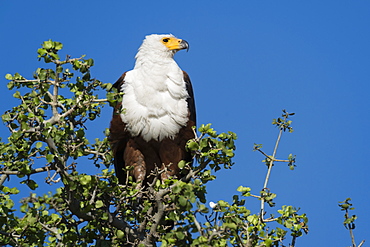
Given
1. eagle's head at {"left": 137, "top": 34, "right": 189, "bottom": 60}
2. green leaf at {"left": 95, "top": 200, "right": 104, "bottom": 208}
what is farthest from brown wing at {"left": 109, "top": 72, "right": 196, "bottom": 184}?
green leaf at {"left": 95, "top": 200, "right": 104, "bottom": 208}

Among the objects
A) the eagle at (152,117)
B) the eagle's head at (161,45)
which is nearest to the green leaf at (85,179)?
the eagle at (152,117)

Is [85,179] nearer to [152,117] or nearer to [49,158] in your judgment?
[49,158]

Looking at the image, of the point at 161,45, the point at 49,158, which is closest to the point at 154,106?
the point at 161,45

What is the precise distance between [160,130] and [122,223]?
6.47 feet

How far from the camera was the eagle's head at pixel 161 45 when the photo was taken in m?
7.66

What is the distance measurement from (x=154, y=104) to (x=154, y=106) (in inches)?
0.8

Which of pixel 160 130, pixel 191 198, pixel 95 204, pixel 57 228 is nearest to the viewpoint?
pixel 191 198

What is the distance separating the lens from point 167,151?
728 cm

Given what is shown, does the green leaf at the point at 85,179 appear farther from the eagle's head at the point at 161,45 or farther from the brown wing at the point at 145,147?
the eagle's head at the point at 161,45

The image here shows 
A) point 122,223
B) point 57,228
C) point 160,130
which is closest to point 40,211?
point 57,228

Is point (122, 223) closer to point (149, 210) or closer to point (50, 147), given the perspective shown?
point (149, 210)

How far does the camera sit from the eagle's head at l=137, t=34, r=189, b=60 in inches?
302

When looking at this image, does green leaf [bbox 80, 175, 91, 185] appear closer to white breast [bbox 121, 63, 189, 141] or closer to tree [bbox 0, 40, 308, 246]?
tree [bbox 0, 40, 308, 246]

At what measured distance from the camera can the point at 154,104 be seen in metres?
7.10
